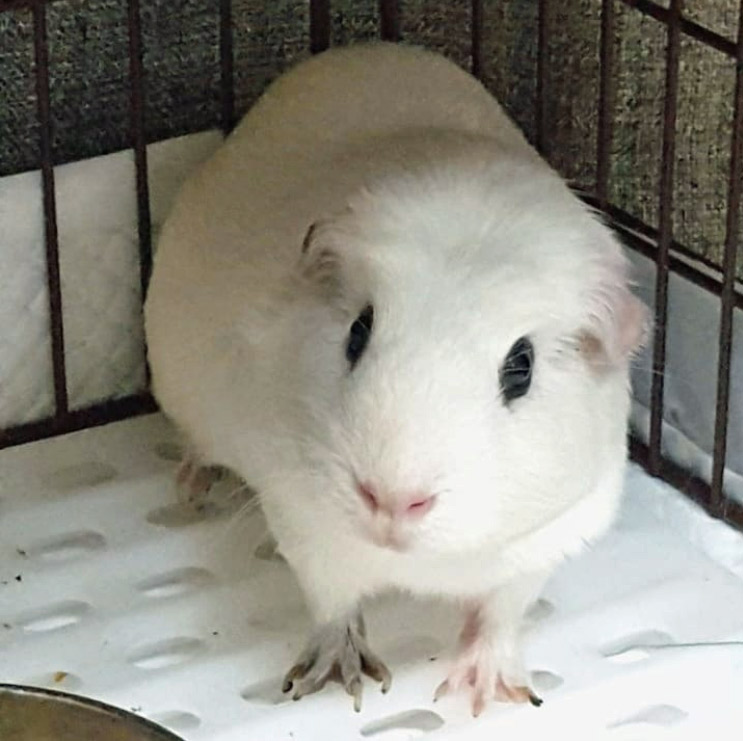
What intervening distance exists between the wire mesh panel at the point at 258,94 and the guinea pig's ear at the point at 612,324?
34 cm

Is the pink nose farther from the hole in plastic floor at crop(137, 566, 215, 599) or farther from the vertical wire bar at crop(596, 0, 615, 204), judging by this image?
the vertical wire bar at crop(596, 0, 615, 204)

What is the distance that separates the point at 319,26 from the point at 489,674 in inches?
30.4

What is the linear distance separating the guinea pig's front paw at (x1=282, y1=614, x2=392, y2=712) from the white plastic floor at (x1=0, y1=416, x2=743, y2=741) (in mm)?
14

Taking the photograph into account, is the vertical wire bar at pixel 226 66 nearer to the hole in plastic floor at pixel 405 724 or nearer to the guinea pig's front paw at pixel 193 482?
the guinea pig's front paw at pixel 193 482

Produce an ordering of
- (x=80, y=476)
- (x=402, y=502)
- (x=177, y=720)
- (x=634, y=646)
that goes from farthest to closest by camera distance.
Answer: (x=80, y=476) → (x=634, y=646) → (x=177, y=720) → (x=402, y=502)

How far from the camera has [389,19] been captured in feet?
6.68

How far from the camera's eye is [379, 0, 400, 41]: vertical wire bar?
6.67 feet

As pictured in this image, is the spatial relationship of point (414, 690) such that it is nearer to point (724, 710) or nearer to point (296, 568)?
point (296, 568)

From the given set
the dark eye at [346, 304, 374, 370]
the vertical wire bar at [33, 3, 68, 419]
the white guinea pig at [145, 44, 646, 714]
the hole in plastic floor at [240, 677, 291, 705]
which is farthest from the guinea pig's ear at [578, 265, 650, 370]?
Result: the vertical wire bar at [33, 3, 68, 419]

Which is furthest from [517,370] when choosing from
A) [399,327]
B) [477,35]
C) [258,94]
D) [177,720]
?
[258,94]

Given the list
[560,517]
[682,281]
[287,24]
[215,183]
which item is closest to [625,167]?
[682,281]

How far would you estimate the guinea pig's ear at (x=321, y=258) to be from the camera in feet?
4.86

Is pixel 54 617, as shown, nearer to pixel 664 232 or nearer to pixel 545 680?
pixel 545 680

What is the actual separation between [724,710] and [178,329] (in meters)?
0.64
